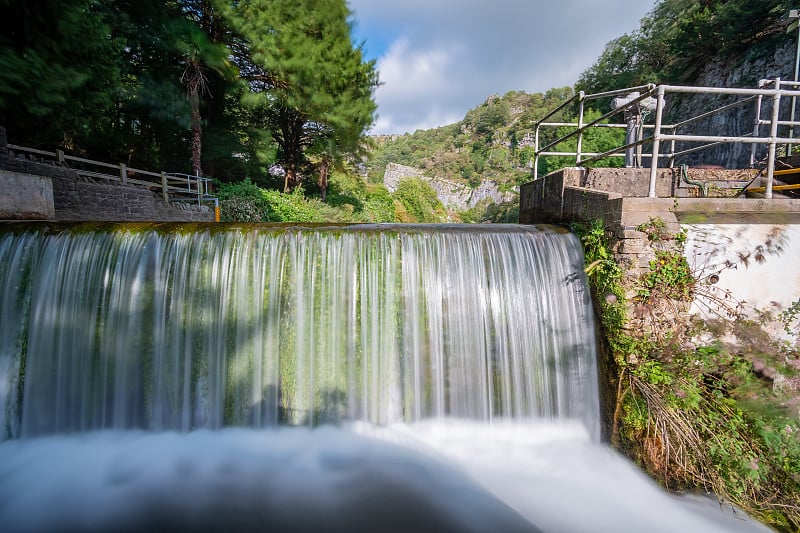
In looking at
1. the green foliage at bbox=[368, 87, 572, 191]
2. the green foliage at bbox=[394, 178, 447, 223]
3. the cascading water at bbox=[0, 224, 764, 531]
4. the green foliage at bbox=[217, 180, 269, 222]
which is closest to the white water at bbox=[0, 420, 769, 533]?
the cascading water at bbox=[0, 224, 764, 531]

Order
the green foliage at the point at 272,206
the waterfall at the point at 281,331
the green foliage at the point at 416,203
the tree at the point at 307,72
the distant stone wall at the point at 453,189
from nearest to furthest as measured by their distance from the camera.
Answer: the waterfall at the point at 281,331, the tree at the point at 307,72, the green foliage at the point at 272,206, the green foliage at the point at 416,203, the distant stone wall at the point at 453,189

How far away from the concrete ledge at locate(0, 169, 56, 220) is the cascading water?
47.3 inches

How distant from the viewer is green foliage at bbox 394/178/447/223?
1638 inches

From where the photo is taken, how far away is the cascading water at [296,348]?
15.0 feet

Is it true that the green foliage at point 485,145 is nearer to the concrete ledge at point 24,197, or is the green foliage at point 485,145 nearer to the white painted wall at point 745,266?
the white painted wall at point 745,266

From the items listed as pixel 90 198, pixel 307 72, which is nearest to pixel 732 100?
pixel 307 72

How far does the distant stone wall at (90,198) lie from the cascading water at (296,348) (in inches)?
121

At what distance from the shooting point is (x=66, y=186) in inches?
375

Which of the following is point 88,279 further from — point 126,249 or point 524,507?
point 524,507

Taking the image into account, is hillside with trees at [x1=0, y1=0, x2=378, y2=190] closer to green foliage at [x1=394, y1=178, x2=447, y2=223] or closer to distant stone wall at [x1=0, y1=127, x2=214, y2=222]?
distant stone wall at [x1=0, y1=127, x2=214, y2=222]

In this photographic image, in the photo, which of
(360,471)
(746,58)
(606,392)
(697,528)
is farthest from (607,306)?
(746,58)

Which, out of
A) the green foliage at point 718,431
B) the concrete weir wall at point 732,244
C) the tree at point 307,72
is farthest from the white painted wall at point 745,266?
the tree at point 307,72

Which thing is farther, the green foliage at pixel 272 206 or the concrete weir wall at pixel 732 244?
the green foliage at pixel 272 206

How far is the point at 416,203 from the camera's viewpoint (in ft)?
140
